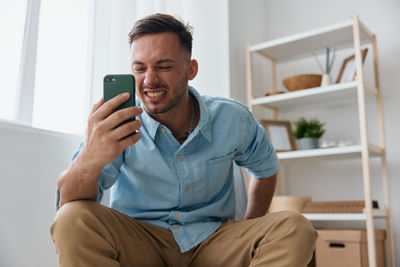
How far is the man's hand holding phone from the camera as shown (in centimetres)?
94

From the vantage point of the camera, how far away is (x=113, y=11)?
161cm

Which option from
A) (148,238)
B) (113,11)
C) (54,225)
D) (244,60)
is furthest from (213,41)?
(54,225)

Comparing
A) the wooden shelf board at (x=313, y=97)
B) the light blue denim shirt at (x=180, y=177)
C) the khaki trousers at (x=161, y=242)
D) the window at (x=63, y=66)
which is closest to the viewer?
the khaki trousers at (x=161, y=242)

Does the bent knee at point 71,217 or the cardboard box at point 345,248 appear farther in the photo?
the cardboard box at point 345,248

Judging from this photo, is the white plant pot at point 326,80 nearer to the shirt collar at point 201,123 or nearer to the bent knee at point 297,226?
the shirt collar at point 201,123

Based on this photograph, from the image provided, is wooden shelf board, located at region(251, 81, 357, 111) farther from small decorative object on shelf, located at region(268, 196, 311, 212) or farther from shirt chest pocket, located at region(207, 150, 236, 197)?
shirt chest pocket, located at region(207, 150, 236, 197)

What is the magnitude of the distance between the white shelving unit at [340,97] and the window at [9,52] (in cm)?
128

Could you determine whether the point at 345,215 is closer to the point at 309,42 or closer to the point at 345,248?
the point at 345,248

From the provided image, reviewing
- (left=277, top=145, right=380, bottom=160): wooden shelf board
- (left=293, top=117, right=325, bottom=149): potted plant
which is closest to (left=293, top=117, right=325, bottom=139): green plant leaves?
(left=293, top=117, right=325, bottom=149): potted plant

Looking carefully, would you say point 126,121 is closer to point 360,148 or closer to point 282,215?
point 282,215

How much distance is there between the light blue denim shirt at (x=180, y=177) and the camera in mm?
1098

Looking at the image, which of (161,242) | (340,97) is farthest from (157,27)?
(340,97)

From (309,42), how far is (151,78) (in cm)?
140

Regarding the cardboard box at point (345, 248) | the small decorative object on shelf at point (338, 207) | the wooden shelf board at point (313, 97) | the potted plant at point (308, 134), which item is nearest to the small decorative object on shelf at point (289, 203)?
the small decorative object on shelf at point (338, 207)
